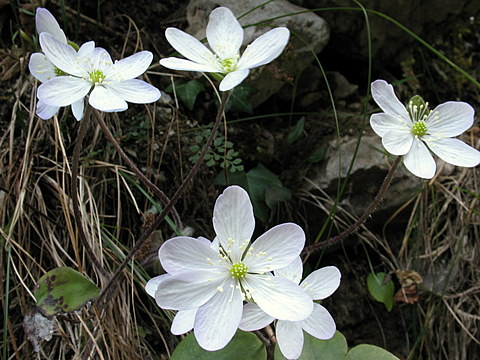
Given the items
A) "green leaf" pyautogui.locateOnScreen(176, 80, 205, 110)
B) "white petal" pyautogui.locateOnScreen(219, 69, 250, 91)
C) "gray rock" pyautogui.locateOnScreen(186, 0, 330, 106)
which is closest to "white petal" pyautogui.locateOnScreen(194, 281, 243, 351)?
"white petal" pyautogui.locateOnScreen(219, 69, 250, 91)

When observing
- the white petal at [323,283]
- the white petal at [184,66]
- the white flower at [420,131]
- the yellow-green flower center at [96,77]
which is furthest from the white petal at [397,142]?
the yellow-green flower center at [96,77]

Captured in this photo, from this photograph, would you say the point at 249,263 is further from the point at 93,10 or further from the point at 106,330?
the point at 93,10

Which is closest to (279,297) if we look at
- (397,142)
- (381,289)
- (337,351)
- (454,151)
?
(337,351)

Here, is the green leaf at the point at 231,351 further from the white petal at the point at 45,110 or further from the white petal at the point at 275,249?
the white petal at the point at 45,110

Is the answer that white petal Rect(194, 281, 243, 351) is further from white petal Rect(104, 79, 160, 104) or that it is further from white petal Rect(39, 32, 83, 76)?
white petal Rect(39, 32, 83, 76)

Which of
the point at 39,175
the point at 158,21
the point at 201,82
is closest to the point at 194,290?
the point at 39,175
